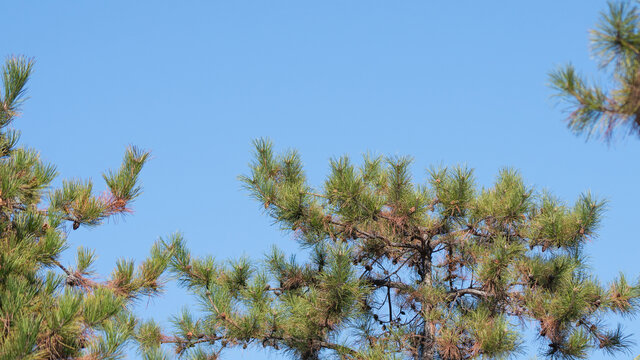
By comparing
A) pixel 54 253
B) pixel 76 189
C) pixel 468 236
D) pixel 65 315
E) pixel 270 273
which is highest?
pixel 468 236

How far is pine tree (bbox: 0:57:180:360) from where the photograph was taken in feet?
12.2

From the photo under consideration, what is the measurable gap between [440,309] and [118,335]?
7.74 ft

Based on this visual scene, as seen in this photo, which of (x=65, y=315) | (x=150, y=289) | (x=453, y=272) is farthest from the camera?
(x=453, y=272)

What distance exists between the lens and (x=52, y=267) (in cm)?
437

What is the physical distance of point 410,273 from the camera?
5672 millimetres

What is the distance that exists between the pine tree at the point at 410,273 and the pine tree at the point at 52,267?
763mm

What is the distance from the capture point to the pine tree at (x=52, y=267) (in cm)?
371

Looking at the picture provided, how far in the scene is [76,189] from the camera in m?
4.55

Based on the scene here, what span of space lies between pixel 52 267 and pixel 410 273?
262cm

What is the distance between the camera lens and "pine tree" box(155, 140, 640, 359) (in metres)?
4.90

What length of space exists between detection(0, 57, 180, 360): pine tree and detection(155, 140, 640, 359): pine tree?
0.76 m

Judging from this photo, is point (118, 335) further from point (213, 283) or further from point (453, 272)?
point (453, 272)

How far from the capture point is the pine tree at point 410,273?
4898 mm

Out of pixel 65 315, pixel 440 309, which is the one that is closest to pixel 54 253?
pixel 65 315
